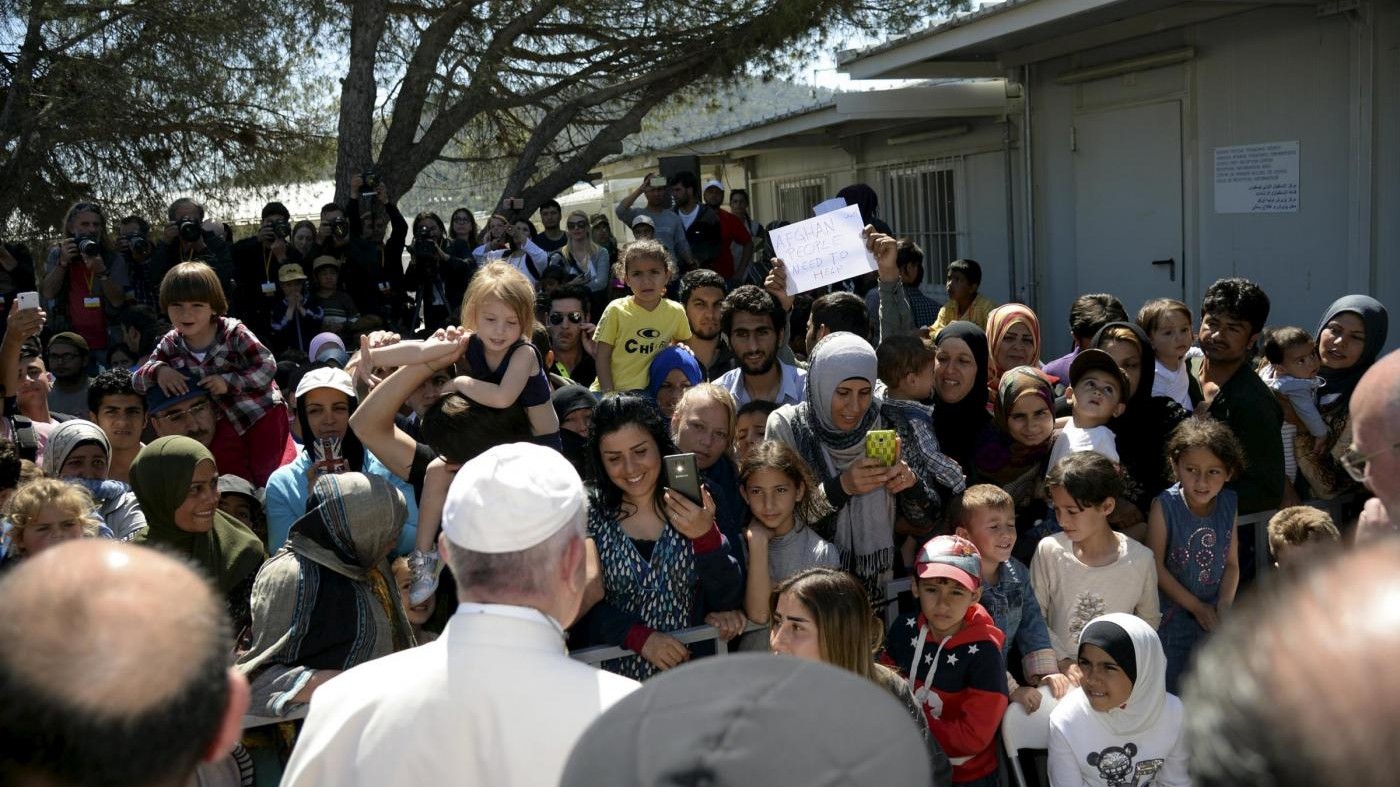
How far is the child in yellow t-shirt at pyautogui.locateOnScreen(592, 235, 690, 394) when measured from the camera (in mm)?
5996

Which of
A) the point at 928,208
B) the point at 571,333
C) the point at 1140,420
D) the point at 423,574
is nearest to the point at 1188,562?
the point at 1140,420

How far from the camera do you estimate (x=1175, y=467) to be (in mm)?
4363

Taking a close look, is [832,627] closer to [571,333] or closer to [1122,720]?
[1122,720]

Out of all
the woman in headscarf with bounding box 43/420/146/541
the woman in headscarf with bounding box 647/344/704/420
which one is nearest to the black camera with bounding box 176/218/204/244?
the woman in headscarf with bounding box 43/420/146/541

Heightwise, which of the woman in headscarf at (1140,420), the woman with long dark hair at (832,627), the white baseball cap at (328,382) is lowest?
the woman with long dark hair at (832,627)

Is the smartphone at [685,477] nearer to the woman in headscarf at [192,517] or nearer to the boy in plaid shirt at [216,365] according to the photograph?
the woman in headscarf at [192,517]

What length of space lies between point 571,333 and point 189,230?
3.11 metres

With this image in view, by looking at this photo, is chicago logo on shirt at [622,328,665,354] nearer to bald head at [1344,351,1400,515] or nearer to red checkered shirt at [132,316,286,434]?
red checkered shirt at [132,316,286,434]

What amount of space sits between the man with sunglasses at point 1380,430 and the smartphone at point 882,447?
1822 millimetres

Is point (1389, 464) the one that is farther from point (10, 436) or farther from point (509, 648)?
point (10, 436)

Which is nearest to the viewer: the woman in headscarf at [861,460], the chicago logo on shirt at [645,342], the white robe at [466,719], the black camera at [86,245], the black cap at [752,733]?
the black cap at [752,733]

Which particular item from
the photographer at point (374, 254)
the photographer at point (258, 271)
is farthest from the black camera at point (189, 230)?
the photographer at point (374, 254)

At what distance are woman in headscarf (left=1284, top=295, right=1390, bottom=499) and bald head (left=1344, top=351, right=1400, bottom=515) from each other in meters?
3.11

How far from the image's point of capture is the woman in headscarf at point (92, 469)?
4125 millimetres
